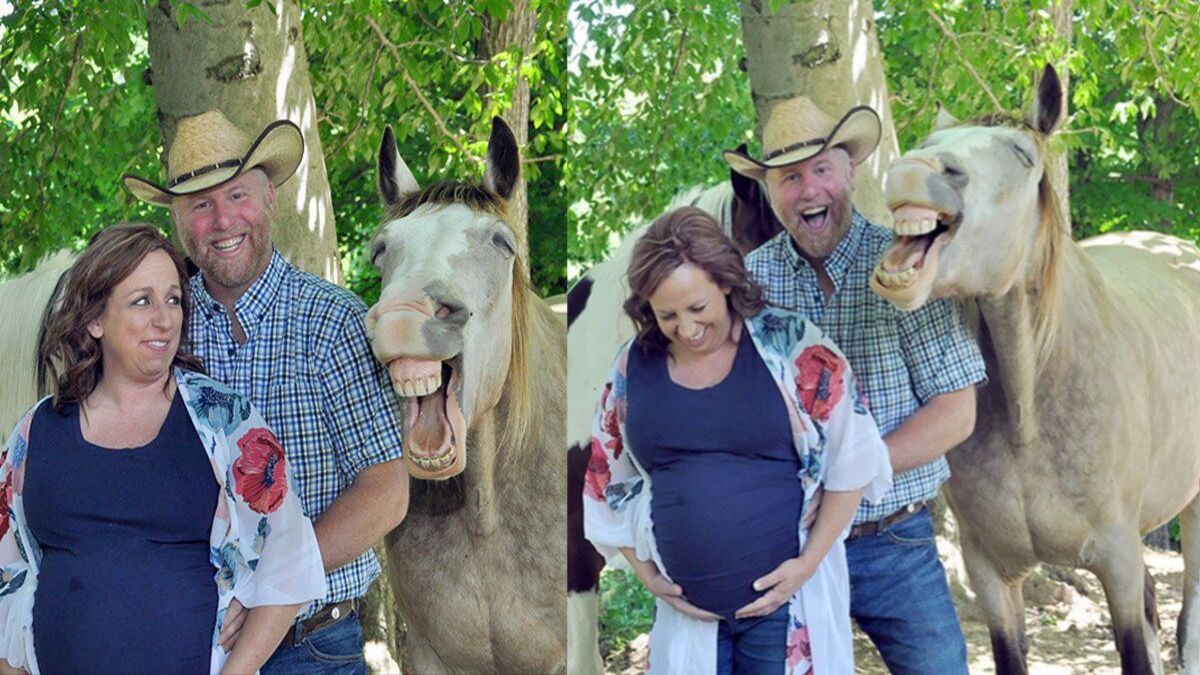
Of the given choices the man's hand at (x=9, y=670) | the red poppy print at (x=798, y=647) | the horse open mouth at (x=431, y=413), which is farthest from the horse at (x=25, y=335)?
the red poppy print at (x=798, y=647)

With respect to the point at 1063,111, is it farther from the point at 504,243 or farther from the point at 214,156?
the point at 214,156

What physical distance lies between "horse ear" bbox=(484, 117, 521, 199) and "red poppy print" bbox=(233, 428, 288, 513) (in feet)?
2.01

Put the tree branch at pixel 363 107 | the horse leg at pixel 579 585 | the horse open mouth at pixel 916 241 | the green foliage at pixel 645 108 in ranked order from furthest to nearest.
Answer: the horse leg at pixel 579 585, the tree branch at pixel 363 107, the green foliage at pixel 645 108, the horse open mouth at pixel 916 241

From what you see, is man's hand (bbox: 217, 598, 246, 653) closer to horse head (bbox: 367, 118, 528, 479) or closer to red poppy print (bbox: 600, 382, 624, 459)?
horse head (bbox: 367, 118, 528, 479)

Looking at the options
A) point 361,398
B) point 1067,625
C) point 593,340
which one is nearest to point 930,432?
point 1067,625

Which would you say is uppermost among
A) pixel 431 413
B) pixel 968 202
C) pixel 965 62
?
pixel 965 62

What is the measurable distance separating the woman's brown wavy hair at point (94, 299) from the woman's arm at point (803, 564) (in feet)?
3.23

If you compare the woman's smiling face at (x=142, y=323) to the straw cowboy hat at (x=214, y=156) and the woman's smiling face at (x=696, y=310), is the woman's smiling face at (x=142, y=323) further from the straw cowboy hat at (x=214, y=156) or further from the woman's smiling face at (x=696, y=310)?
the woman's smiling face at (x=696, y=310)

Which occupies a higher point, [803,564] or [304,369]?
[304,369]

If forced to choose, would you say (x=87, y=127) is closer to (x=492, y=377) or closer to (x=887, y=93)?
(x=492, y=377)

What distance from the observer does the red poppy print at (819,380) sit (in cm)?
207

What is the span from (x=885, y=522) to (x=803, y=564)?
165mm

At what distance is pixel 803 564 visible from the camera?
2.11 meters

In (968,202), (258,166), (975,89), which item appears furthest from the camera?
A: (258,166)
